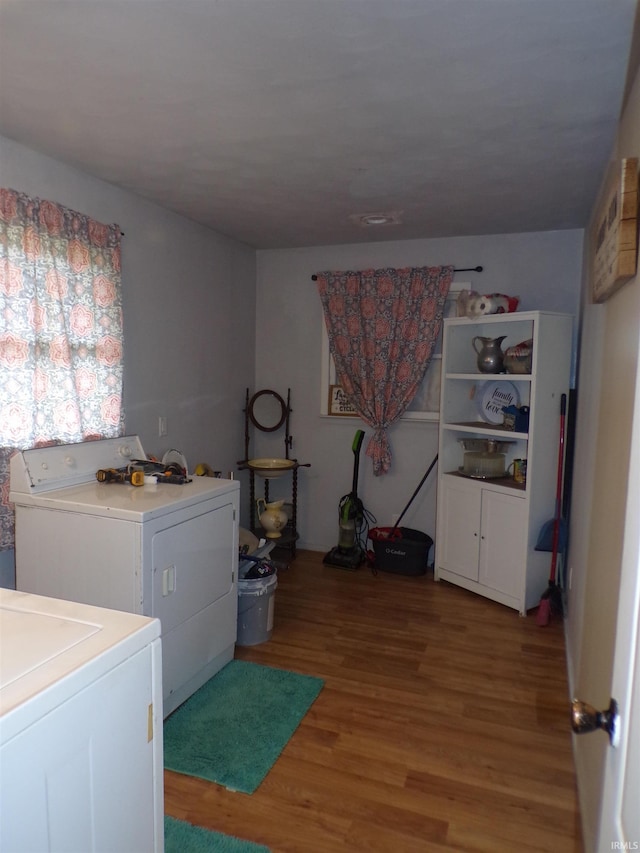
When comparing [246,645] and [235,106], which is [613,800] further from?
[246,645]

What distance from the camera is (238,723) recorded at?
236cm

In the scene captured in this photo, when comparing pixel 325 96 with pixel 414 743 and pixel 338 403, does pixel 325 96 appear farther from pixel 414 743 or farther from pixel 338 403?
pixel 338 403

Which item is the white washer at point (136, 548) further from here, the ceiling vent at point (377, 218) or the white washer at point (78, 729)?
the ceiling vent at point (377, 218)

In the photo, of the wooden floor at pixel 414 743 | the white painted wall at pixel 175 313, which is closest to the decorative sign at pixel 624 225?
the wooden floor at pixel 414 743

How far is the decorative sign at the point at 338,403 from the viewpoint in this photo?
14.6 ft

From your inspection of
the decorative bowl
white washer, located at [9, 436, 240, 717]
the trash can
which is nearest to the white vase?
the decorative bowl

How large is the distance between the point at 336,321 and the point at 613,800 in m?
3.74

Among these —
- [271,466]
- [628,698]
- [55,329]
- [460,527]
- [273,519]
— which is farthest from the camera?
[271,466]

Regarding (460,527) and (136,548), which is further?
(460,527)

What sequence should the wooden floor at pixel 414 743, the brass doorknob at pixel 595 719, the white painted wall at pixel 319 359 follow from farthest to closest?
the white painted wall at pixel 319 359 → the wooden floor at pixel 414 743 → the brass doorknob at pixel 595 719

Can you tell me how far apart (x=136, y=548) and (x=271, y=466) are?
2.16m

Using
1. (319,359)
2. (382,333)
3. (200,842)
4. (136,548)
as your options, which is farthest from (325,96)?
(319,359)

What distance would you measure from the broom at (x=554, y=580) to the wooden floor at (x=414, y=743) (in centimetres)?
9

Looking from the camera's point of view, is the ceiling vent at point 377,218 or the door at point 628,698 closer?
the door at point 628,698
